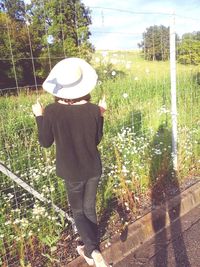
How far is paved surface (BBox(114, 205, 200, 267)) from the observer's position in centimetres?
314

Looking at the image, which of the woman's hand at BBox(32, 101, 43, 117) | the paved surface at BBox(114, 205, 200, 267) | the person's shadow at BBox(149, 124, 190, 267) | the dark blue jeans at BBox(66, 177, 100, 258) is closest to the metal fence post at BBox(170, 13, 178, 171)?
the person's shadow at BBox(149, 124, 190, 267)

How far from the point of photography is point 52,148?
448 cm

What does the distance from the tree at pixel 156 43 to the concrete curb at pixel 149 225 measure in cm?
179

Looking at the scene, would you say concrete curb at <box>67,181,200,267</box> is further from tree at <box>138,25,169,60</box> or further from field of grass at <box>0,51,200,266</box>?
tree at <box>138,25,169,60</box>

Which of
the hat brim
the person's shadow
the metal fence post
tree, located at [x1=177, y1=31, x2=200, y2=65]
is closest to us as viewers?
the hat brim

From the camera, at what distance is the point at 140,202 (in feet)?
13.1

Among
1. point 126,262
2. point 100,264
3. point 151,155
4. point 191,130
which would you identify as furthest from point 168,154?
point 100,264

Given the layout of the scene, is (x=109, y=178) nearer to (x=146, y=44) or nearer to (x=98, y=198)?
(x=98, y=198)

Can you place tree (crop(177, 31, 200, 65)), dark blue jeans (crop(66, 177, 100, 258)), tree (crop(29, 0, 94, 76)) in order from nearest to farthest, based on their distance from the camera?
1. dark blue jeans (crop(66, 177, 100, 258))
2. tree (crop(29, 0, 94, 76))
3. tree (crop(177, 31, 200, 65))

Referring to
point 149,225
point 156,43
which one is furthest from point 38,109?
point 156,43

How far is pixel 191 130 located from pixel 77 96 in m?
3.41

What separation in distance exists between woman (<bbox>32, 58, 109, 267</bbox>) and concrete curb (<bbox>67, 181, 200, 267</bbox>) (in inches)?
17.7

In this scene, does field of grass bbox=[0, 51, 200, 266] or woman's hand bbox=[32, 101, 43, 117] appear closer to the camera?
woman's hand bbox=[32, 101, 43, 117]

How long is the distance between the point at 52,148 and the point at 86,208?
174 cm
